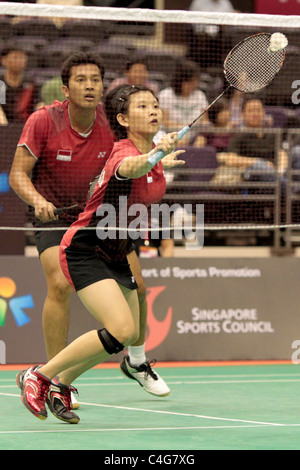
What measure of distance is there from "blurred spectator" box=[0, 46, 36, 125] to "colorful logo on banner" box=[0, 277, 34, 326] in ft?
4.51

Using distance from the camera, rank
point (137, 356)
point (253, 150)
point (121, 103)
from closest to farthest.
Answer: point (121, 103), point (137, 356), point (253, 150)

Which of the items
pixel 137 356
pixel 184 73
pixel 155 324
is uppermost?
pixel 184 73

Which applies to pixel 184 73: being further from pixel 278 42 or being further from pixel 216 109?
pixel 278 42

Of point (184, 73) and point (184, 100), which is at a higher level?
point (184, 73)

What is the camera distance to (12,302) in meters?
7.75

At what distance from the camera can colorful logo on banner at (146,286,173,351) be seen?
7.94 m

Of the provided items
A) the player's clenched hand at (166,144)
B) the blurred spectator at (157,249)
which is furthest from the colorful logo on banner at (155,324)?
the player's clenched hand at (166,144)

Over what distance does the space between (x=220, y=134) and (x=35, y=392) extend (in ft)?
14.1

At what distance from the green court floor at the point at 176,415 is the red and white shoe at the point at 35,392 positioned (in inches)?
4.3

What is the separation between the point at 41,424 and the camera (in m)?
5.12

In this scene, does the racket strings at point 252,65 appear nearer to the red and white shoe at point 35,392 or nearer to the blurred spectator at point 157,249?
the red and white shoe at point 35,392

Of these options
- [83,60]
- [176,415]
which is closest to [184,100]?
[83,60]

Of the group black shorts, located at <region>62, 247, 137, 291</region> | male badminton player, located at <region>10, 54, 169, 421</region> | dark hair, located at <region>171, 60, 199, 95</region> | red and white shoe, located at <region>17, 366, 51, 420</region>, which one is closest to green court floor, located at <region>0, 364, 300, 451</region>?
red and white shoe, located at <region>17, 366, 51, 420</region>

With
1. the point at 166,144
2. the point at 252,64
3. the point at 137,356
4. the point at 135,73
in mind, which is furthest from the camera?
the point at 135,73
